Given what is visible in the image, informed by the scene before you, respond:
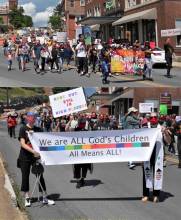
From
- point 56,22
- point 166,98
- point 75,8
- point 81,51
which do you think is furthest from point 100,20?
point 56,22

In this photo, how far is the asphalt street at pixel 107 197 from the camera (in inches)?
333

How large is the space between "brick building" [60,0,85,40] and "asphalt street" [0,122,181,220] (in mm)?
74244

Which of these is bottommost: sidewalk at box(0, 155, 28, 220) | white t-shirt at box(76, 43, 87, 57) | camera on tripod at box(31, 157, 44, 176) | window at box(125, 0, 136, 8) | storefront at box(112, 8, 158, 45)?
sidewalk at box(0, 155, 28, 220)

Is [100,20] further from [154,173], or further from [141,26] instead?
[154,173]

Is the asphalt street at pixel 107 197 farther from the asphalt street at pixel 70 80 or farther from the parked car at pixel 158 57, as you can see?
the parked car at pixel 158 57

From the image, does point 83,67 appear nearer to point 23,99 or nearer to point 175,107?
point 175,107

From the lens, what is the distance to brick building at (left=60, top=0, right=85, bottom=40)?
8862 centimetres

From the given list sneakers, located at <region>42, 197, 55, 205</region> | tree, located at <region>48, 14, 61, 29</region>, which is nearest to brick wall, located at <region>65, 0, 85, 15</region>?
tree, located at <region>48, 14, 61, 29</region>

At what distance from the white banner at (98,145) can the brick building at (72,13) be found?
77299mm

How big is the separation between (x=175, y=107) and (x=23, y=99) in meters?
22.9

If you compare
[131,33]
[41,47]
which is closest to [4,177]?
[41,47]

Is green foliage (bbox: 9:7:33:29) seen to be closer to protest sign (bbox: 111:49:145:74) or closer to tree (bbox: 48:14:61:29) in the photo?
tree (bbox: 48:14:61:29)

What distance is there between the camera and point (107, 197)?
9.98 meters

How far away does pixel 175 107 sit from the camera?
135ft
